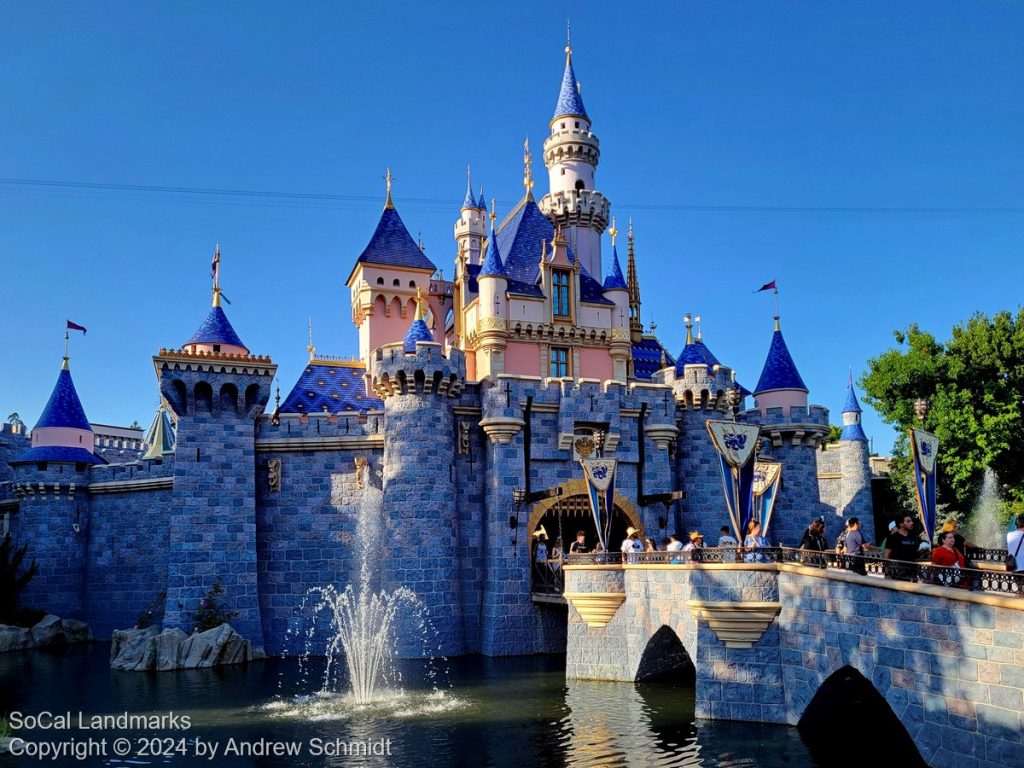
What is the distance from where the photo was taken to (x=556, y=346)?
2888cm

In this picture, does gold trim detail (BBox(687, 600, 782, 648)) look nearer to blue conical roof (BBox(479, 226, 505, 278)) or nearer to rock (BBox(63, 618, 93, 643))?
blue conical roof (BBox(479, 226, 505, 278))

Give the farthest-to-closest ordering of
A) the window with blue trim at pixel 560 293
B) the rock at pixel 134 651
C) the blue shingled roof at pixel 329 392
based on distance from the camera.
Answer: the window with blue trim at pixel 560 293 < the blue shingled roof at pixel 329 392 < the rock at pixel 134 651

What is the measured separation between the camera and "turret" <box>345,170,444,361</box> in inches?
1226

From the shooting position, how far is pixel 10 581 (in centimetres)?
2764

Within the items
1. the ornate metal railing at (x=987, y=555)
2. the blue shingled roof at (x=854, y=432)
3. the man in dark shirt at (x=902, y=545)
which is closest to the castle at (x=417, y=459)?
the blue shingled roof at (x=854, y=432)

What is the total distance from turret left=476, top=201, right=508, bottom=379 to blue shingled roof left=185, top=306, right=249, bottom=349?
744 cm

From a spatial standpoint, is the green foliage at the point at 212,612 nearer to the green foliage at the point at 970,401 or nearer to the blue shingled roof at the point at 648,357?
the blue shingled roof at the point at 648,357

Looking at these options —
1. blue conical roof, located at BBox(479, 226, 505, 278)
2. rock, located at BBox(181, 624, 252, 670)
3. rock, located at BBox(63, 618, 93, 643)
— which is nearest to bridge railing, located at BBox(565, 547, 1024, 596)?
rock, located at BBox(181, 624, 252, 670)

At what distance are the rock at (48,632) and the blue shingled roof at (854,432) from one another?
29.6 meters

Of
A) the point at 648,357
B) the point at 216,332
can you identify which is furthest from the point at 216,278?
the point at 648,357

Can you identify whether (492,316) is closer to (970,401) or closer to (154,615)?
(154,615)

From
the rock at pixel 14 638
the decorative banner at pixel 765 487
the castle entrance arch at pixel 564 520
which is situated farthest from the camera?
the rock at pixel 14 638

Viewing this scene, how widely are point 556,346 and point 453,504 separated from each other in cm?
718

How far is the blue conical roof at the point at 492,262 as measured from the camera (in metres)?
27.9
